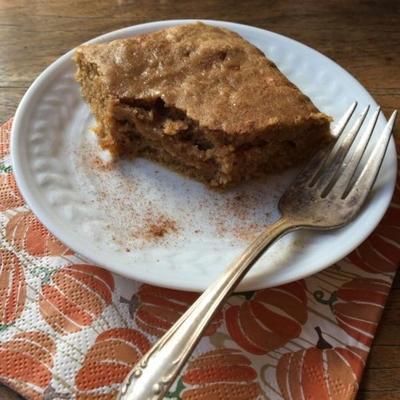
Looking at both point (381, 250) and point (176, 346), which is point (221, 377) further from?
point (381, 250)

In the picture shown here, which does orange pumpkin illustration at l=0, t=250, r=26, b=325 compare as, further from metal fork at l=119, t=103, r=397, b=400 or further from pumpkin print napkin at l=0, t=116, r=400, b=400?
metal fork at l=119, t=103, r=397, b=400

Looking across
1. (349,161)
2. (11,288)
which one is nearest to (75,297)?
(11,288)

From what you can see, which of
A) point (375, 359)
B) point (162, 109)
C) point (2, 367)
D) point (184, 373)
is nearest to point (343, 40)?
point (162, 109)

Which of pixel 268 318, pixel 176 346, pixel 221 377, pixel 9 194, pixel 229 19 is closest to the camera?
pixel 176 346

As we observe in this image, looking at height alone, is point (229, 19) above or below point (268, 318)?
above

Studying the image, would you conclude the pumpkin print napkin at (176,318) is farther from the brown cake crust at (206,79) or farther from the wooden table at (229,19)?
the wooden table at (229,19)

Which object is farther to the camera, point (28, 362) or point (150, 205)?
point (150, 205)

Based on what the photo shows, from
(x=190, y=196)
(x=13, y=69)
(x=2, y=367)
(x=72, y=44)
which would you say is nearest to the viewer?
(x=2, y=367)

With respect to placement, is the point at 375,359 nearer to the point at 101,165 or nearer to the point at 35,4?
the point at 101,165
